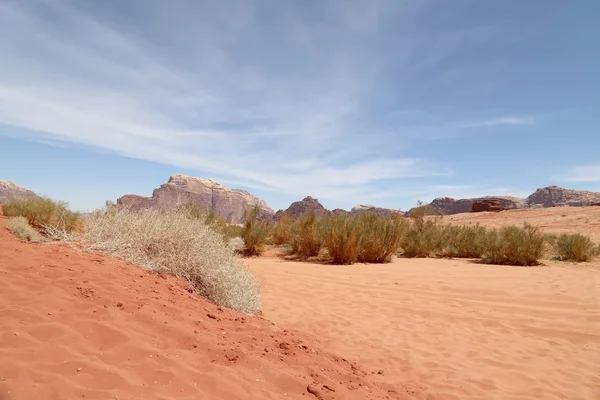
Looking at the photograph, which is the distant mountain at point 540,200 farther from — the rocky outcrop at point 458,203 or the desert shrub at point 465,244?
the desert shrub at point 465,244

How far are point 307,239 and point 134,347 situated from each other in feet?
42.1

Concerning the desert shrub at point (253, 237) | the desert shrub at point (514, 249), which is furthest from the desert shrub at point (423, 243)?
the desert shrub at point (253, 237)

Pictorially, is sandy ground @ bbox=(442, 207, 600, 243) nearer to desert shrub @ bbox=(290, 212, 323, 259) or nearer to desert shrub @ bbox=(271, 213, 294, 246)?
desert shrub @ bbox=(290, 212, 323, 259)

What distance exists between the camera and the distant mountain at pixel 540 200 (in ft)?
231

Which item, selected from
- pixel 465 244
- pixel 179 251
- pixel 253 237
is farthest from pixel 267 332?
pixel 465 244

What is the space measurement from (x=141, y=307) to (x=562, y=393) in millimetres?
4812

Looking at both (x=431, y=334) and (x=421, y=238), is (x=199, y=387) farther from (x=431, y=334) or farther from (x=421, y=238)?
(x=421, y=238)

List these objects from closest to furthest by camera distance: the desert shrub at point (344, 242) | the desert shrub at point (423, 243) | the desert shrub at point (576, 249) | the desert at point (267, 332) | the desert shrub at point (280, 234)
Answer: the desert at point (267, 332) → the desert shrub at point (344, 242) → the desert shrub at point (576, 249) → the desert shrub at point (423, 243) → the desert shrub at point (280, 234)

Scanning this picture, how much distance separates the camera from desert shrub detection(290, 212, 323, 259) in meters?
16.0

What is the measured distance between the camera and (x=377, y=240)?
14812 millimetres

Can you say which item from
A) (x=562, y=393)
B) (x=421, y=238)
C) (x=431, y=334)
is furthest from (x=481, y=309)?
(x=421, y=238)

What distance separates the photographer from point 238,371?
3.62 metres

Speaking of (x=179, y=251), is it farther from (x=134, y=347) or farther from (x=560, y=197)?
(x=560, y=197)

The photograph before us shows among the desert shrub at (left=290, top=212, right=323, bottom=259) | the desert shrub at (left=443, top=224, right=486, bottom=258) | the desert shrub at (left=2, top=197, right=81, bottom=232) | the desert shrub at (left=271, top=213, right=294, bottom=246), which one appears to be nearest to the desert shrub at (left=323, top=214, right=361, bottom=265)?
the desert shrub at (left=290, top=212, right=323, bottom=259)
